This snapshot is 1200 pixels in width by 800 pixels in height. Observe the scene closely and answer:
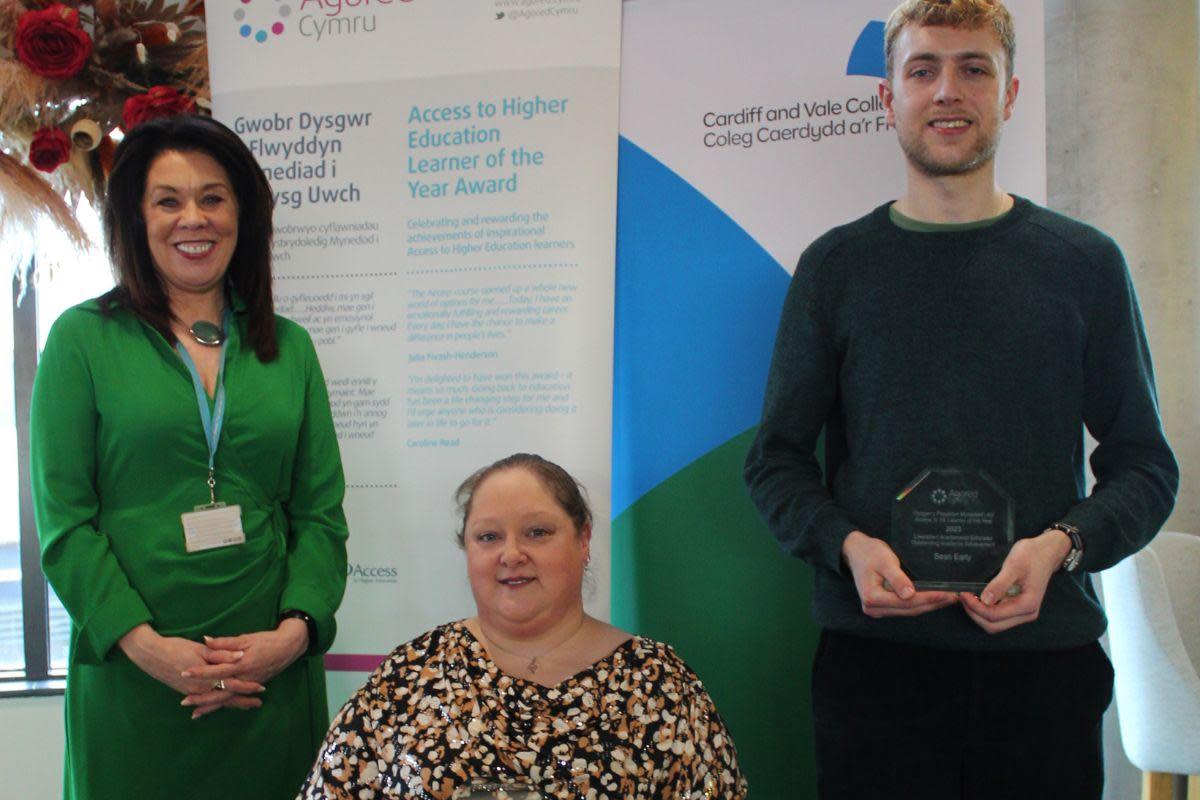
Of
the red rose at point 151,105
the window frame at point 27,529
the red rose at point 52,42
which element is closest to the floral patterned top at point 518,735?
the red rose at point 151,105

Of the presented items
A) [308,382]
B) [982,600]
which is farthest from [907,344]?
[308,382]

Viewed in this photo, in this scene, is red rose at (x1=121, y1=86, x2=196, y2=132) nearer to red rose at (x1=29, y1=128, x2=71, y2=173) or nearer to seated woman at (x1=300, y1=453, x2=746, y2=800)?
red rose at (x1=29, y1=128, x2=71, y2=173)

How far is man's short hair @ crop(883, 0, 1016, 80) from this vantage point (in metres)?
1.97

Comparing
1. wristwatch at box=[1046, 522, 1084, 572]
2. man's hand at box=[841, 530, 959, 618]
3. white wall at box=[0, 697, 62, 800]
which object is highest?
wristwatch at box=[1046, 522, 1084, 572]

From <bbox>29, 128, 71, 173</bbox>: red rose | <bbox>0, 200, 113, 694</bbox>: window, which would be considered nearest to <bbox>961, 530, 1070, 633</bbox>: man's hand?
<bbox>29, 128, 71, 173</bbox>: red rose

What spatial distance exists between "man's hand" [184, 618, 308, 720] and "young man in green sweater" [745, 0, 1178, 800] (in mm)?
967

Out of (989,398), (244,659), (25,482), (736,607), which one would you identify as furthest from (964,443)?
(25,482)

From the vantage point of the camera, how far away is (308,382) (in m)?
2.24

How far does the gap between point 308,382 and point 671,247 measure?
3.49 feet

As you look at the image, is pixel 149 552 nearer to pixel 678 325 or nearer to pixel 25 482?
pixel 678 325

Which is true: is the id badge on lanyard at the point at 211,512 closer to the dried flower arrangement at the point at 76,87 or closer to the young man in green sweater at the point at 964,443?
the young man in green sweater at the point at 964,443

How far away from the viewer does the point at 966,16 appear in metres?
1.97

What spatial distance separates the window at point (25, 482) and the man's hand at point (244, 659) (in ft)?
7.99

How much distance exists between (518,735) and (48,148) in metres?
2.10
